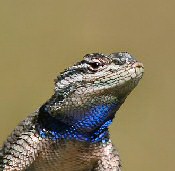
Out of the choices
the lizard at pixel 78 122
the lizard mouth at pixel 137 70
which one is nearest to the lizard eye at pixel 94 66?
the lizard at pixel 78 122

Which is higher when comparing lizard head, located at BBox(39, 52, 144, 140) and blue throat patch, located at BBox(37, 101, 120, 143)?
lizard head, located at BBox(39, 52, 144, 140)

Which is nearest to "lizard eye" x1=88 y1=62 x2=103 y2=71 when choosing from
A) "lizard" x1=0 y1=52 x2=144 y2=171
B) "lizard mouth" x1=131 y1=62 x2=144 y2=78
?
"lizard" x1=0 y1=52 x2=144 y2=171

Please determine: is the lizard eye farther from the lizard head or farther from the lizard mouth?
the lizard mouth

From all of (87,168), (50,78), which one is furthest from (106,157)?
(50,78)

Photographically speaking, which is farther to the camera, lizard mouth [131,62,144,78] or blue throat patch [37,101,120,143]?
blue throat patch [37,101,120,143]

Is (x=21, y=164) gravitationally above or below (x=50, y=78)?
below

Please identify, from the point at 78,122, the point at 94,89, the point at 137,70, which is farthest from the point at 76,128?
the point at 137,70

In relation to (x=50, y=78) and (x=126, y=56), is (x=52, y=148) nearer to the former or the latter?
(x=126, y=56)

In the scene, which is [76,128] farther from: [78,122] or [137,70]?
[137,70]
